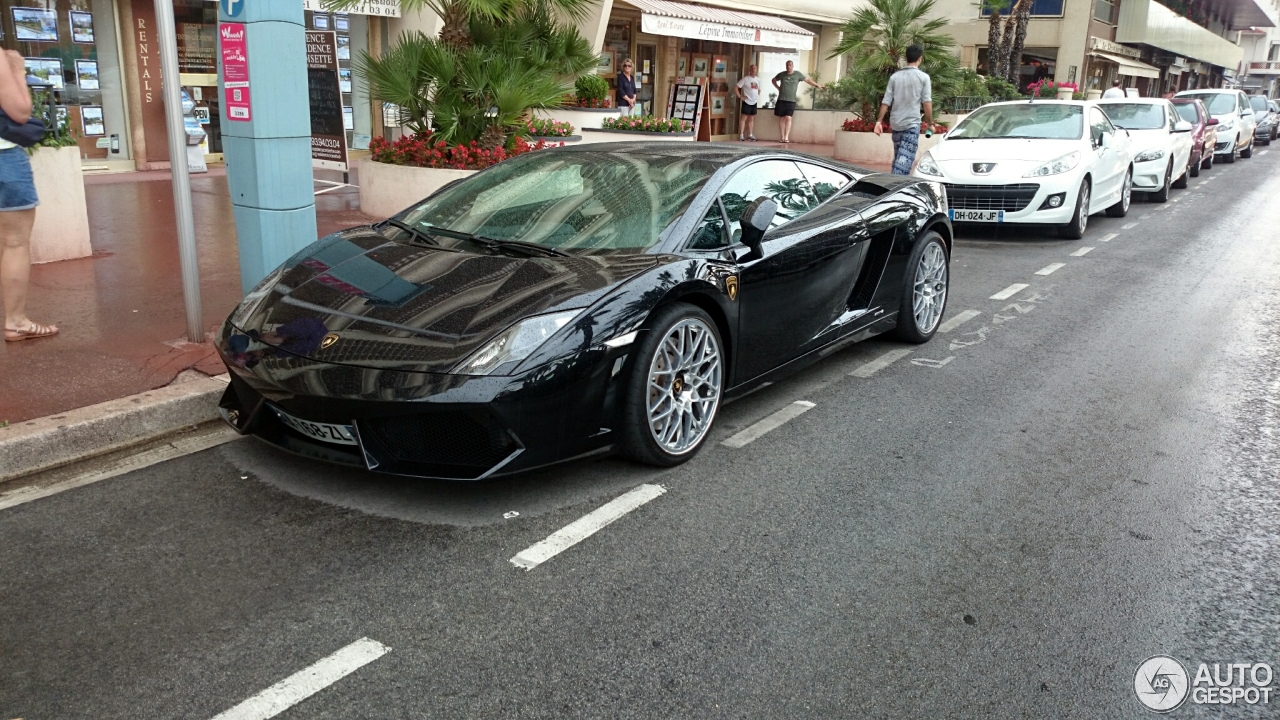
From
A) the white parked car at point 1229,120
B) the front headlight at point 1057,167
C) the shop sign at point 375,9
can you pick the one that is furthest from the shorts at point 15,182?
the white parked car at point 1229,120

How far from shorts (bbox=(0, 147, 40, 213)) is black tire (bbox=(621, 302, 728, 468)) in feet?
11.4

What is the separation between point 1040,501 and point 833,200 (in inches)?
86.8

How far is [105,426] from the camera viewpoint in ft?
15.2

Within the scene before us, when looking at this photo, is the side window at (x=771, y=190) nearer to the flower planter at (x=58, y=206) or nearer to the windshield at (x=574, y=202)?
the windshield at (x=574, y=202)

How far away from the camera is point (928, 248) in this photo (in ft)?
21.7

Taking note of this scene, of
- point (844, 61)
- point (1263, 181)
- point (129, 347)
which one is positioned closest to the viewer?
point (129, 347)

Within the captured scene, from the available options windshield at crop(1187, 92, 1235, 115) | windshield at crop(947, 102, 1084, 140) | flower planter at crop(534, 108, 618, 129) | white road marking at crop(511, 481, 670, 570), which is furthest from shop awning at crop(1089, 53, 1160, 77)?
white road marking at crop(511, 481, 670, 570)

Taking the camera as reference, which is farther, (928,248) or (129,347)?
(928,248)

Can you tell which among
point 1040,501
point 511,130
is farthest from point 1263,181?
point 1040,501

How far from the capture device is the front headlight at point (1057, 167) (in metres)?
11.0

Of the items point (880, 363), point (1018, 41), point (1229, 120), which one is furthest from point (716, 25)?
point (880, 363)

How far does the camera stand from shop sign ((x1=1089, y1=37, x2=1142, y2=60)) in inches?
1400

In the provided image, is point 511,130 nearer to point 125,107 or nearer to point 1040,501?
point 125,107

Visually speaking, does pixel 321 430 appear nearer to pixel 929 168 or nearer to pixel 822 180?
pixel 822 180
